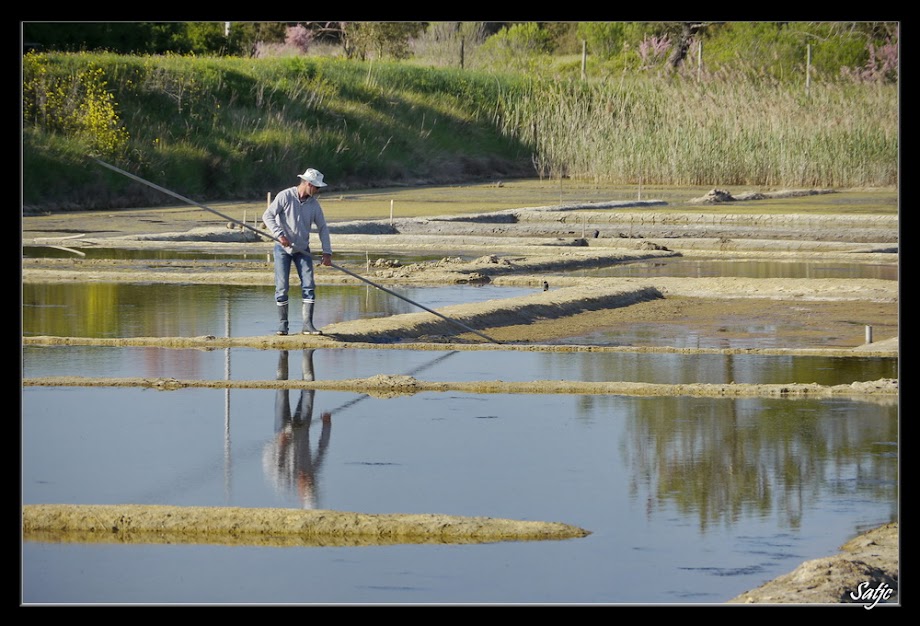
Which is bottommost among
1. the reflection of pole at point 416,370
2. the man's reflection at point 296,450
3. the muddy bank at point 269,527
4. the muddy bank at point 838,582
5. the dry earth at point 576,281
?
the muddy bank at point 838,582

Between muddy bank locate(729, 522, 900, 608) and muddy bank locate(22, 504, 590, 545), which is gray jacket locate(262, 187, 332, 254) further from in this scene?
muddy bank locate(729, 522, 900, 608)

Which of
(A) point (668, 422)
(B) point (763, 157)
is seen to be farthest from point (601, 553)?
(B) point (763, 157)

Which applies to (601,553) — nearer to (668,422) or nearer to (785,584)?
(785,584)

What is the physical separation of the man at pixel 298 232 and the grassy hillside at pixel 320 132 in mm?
17341

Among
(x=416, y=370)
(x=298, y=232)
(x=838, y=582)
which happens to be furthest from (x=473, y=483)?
(x=298, y=232)

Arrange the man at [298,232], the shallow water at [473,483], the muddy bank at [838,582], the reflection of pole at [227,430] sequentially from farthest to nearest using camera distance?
the man at [298,232]
the reflection of pole at [227,430]
the shallow water at [473,483]
the muddy bank at [838,582]

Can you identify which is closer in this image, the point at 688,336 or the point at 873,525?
the point at 873,525

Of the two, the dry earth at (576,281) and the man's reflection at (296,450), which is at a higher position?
the dry earth at (576,281)

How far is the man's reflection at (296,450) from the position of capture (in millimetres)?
8234

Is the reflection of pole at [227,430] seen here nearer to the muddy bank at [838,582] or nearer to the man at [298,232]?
the man at [298,232]

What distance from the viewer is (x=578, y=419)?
1012 centimetres

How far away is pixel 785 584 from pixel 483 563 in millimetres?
1217

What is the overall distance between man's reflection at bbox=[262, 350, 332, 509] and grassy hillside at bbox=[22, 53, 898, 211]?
67.0 ft

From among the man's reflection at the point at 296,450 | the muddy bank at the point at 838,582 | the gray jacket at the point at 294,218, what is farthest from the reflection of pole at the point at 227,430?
the muddy bank at the point at 838,582
